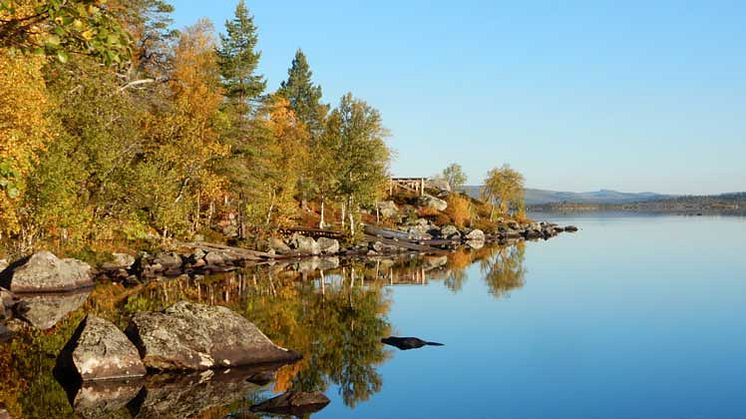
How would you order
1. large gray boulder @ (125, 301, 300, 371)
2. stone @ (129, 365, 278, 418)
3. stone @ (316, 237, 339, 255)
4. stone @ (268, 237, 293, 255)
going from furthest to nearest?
stone @ (316, 237, 339, 255) → stone @ (268, 237, 293, 255) → large gray boulder @ (125, 301, 300, 371) → stone @ (129, 365, 278, 418)

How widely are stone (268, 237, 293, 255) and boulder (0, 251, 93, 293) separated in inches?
952

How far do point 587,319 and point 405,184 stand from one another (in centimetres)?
8621

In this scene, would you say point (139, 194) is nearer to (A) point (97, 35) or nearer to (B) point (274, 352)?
(B) point (274, 352)

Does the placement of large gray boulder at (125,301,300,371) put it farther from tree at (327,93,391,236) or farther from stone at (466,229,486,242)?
stone at (466,229,486,242)

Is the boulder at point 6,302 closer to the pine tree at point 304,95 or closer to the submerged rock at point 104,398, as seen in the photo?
the submerged rock at point 104,398

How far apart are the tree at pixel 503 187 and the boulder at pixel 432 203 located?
12669 millimetres

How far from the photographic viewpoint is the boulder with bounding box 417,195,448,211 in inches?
4285

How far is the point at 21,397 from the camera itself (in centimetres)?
1914

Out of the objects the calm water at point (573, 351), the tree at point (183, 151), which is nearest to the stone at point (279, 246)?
the tree at point (183, 151)

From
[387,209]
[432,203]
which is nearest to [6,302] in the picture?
[387,209]

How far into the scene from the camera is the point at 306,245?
66.9 m

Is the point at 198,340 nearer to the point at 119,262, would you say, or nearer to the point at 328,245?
the point at 119,262

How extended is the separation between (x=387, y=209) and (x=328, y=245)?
32.1 metres

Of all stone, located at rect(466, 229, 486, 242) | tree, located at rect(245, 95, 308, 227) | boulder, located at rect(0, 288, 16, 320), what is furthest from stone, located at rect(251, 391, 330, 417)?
stone, located at rect(466, 229, 486, 242)
